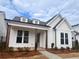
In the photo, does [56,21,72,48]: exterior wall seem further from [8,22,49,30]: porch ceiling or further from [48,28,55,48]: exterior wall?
[8,22,49,30]: porch ceiling

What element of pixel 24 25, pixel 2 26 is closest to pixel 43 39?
pixel 24 25

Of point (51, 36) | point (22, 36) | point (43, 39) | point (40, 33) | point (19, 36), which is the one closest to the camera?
point (19, 36)

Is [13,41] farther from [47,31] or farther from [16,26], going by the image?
[47,31]

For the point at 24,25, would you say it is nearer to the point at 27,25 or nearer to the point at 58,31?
the point at 27,25

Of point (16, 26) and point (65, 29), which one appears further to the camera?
point (65, 29)

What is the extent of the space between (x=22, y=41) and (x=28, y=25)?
2778 millimetres

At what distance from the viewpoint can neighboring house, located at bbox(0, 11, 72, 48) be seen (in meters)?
18.5

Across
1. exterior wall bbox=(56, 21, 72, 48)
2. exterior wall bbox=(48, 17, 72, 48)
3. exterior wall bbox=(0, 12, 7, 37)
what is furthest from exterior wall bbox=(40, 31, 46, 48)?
exterior wall bbox=(0, 12, 7, 37)

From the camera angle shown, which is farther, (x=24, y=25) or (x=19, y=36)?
(x=19, y=36)

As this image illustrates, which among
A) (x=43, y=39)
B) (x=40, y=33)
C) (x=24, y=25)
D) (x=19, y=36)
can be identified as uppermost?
(x=24, y=25)

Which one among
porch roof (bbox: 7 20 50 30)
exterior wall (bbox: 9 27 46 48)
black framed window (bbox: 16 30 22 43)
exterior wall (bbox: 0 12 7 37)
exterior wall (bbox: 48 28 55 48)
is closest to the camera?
porch roof (bbox: 7 20 50 30)

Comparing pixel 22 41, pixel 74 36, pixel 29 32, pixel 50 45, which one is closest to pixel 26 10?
pixel 29 32

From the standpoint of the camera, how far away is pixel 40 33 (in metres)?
22.0

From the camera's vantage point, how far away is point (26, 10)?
22.4 meters
